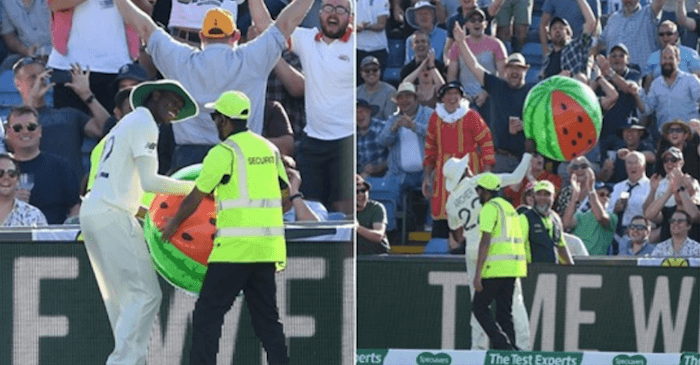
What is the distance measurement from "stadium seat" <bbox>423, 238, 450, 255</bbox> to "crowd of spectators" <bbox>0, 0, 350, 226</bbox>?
2829 millimetres

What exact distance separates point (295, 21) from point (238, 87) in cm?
55

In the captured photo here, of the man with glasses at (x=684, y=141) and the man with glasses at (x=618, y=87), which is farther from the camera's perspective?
the man with glasses at (x=618, y=87)

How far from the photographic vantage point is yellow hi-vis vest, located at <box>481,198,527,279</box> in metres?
12.6

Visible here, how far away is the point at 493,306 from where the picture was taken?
1277 cm

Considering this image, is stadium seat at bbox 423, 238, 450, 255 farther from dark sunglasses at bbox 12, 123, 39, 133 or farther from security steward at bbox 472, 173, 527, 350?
dark sunglasses at bbox 12, 123, 39, 133

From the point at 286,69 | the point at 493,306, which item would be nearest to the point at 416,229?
the point at 493,306

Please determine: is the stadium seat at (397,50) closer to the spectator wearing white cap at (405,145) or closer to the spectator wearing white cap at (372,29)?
the spectator wearing white cap at (372,29)

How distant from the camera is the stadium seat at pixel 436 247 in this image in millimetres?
12812

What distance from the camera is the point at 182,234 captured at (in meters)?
9.44

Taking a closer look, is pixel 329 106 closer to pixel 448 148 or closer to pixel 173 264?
pixel 173 264

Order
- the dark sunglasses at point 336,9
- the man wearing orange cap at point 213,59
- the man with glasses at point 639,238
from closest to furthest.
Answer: the man wearing orange cap at point 213,59 < the dark sunglasses at point 336,9 < the man with glasses at point 639,238

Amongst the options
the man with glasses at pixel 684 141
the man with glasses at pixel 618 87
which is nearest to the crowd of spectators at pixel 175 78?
the man with glasses at pixel 684 141

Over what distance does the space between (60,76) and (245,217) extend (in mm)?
1634

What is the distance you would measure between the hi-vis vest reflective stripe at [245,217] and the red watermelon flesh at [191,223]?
0.17 meters
